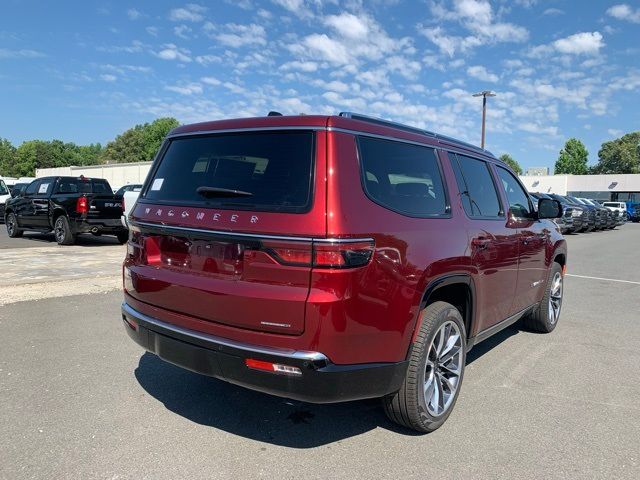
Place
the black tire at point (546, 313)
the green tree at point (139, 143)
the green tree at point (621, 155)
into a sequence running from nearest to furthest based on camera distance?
the black tire at point (546, 313), the green tree at point (139, 143), the green tree at point (621, 155)

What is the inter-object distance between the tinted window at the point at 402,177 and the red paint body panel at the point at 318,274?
0.08 meters

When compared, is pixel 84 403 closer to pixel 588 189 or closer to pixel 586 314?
pixel 586 314

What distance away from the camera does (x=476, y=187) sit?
13.6ft

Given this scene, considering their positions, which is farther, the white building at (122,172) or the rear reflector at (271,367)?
the white building at (122,172)

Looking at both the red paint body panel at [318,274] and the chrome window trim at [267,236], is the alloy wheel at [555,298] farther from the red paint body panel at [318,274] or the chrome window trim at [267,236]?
the chrome window trim at [267,236]

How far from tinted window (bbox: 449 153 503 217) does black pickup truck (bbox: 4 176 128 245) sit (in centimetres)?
1074

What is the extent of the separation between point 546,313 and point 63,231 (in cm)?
1160

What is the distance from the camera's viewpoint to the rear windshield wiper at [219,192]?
2977 millimetres

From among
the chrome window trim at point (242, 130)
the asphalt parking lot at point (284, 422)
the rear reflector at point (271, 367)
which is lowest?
the asphalt parking lot at point (284, 422)

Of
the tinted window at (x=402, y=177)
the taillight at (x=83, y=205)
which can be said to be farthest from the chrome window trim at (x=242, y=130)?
the taillight at (x=83, y=205)

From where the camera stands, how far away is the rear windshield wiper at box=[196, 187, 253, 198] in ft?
9.77

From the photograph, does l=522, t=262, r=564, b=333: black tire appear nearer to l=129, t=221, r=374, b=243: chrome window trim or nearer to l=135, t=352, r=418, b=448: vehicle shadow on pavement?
l=135, t=352, r=418, b=448: vehicle shadow on pavement

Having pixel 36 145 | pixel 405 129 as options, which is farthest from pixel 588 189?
pixel 36 145

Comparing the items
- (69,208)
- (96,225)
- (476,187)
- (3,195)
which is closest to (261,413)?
(476,187)
